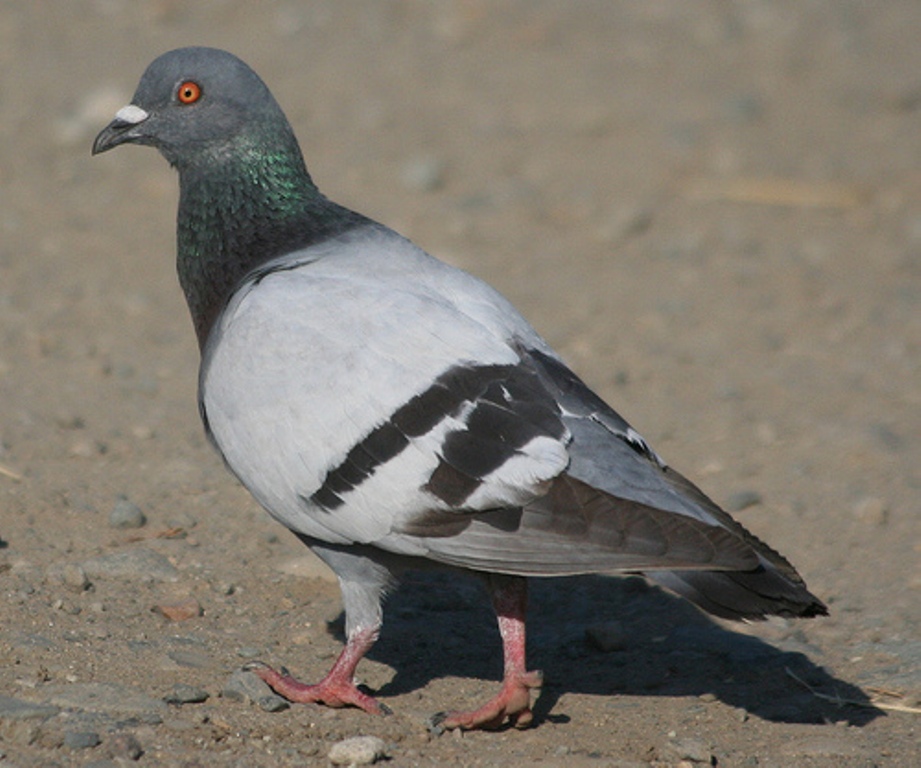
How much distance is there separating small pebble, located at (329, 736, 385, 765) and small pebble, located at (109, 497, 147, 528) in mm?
1905

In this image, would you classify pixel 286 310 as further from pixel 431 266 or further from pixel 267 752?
pixel 267 752

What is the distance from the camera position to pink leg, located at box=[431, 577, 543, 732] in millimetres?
4555

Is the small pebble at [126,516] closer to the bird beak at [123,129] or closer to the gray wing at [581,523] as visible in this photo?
the bird beak at [123,129]

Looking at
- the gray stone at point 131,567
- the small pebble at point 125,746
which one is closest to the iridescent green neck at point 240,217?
the gray stone at point 131,567

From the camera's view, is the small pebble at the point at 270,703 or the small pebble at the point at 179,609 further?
the small pebble at the point at 179,609

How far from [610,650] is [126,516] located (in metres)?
2.03

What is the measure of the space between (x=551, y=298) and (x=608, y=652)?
148 inches

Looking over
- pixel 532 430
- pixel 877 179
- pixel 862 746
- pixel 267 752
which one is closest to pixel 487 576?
pixel 532 430

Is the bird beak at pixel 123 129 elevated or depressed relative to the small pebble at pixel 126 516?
elevated

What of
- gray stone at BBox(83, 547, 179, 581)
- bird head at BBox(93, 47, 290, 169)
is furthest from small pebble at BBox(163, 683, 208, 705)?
bird head at BBox(93, 47, 290, 169)

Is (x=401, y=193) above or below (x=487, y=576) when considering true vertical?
above

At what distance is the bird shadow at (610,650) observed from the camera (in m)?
5.01

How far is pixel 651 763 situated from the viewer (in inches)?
174

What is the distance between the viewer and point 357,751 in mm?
4184
